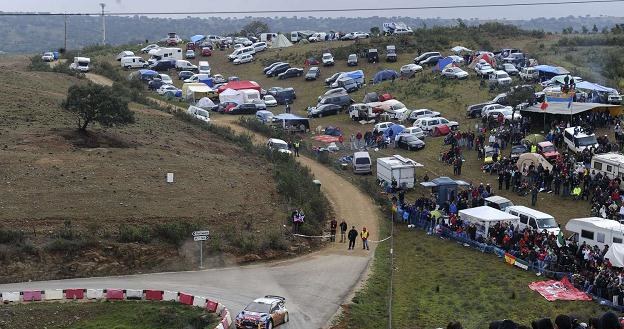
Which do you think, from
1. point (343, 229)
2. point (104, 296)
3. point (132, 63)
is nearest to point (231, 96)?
point (132, 63)

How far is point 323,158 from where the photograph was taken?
177 ft

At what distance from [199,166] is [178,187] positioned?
13.0 feet

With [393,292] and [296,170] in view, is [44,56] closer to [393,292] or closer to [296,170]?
A: [296,170]

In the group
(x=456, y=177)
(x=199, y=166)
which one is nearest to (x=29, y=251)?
(x=199, y=166)

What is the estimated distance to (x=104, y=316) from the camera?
27016 mm

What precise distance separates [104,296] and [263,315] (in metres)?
6.60

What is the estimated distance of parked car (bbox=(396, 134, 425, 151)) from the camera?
54.8m

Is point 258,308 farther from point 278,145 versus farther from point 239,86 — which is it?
point 239,86

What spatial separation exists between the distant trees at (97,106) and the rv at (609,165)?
79.6 ft

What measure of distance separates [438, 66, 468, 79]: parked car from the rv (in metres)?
31.6

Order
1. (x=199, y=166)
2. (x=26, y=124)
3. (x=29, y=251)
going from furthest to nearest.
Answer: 1. (x=26, y=124)
2. (x=199, y=166)
3. (x=29, y=251)

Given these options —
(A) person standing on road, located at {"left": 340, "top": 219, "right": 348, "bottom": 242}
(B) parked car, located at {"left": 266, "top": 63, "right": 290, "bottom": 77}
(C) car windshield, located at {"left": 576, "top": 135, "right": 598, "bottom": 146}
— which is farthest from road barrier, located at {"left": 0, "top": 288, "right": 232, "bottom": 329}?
(B) parked car, located at {"left": 266, "top": 63, "right": 290, "bottom": 77}

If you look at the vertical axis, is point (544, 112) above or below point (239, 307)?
above

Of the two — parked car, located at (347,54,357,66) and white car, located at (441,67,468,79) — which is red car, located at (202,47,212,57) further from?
white car, located at (441,67,468,79)
